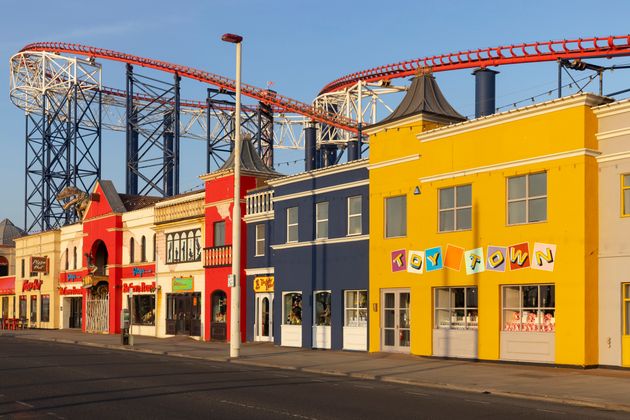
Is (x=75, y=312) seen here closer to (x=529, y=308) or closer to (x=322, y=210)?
(x=322, y=210)

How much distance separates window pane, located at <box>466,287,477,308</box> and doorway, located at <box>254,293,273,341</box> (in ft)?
43.5

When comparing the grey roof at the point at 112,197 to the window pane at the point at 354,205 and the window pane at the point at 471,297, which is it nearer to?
the window pane at the point at 354,205

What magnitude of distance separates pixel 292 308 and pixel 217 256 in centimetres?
724

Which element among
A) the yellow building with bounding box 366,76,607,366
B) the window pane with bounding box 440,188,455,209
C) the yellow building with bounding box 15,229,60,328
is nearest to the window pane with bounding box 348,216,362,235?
the yellow building with bounding box 366,76,607,366

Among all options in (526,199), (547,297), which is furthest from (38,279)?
(547,297)

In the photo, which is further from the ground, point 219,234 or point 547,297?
point 219,234

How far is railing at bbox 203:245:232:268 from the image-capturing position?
42469 mm

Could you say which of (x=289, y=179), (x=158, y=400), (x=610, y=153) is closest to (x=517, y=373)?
(x=610, y=153)

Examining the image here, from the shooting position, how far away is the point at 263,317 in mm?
40375

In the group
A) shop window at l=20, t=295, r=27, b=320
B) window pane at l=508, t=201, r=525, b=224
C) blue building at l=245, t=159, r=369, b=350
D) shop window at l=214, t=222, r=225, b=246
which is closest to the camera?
window pane at l=508, t=201, r=525, b=224

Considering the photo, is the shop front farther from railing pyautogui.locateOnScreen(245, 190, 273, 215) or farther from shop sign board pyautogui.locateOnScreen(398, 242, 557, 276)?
shop sign board pyautogui.locateOnScreen(398, 242, 557, 276)

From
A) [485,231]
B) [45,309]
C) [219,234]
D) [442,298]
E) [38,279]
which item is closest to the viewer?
[485,231]

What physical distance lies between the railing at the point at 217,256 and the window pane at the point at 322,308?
7647 millimetres

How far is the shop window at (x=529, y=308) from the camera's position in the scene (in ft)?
84.0
